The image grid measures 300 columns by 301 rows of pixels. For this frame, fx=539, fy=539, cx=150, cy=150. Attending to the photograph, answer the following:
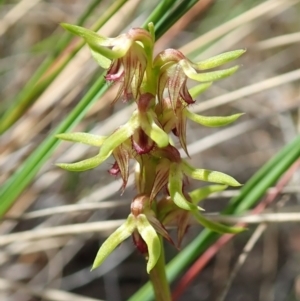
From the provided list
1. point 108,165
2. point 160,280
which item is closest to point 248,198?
point 160,280

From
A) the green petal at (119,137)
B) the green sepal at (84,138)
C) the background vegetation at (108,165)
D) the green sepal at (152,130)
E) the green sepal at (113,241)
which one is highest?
the green sepal at (84,138)

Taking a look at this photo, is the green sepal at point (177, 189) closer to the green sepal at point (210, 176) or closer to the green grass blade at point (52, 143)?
the green sepal at point (210, 176)

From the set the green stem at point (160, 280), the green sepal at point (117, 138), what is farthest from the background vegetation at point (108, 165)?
the green sepal at point (117, 138)

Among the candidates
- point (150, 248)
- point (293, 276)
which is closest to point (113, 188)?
point (293, 276)

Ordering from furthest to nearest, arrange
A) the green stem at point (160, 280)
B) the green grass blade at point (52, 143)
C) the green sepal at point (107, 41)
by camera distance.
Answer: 1. the green grass blade at point (52, 143)
2. the green stem at point (160, 280)
3. the green sepal at point (107, 41)

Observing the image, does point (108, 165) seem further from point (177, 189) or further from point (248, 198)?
point (177, 189)

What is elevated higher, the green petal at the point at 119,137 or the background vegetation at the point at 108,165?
the green petal at the point at 119,137

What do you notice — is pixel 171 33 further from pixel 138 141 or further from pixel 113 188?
pixel 138 141
